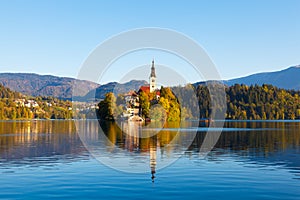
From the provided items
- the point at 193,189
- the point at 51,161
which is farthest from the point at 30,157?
the point at 193,189

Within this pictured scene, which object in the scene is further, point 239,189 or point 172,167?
point 172,167

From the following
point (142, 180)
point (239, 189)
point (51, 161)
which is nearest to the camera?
point (239, 189)

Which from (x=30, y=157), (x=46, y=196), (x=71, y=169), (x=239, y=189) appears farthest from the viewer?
(x=30, y=157)

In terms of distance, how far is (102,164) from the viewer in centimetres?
3953

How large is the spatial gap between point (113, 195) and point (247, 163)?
19618 mm

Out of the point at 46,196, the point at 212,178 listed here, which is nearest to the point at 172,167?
the point at 212,178

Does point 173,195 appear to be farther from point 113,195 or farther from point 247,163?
point 247,163

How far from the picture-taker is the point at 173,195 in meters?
25.0

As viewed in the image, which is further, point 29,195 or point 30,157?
point 30,157

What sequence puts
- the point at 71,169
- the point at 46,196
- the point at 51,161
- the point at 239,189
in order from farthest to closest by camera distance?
1. the point at 51,161
2. the point at 71,169
3. the point at 239,189
4. the point at 46,196

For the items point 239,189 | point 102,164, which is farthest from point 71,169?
point 239,189

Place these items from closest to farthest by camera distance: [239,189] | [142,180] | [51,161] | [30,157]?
1. [239,189]
2. [142,180]
3. [51,161]
4. [30,157]

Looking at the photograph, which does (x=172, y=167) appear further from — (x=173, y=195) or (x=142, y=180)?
(x=173, y=195)

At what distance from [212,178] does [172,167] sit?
7279mm
